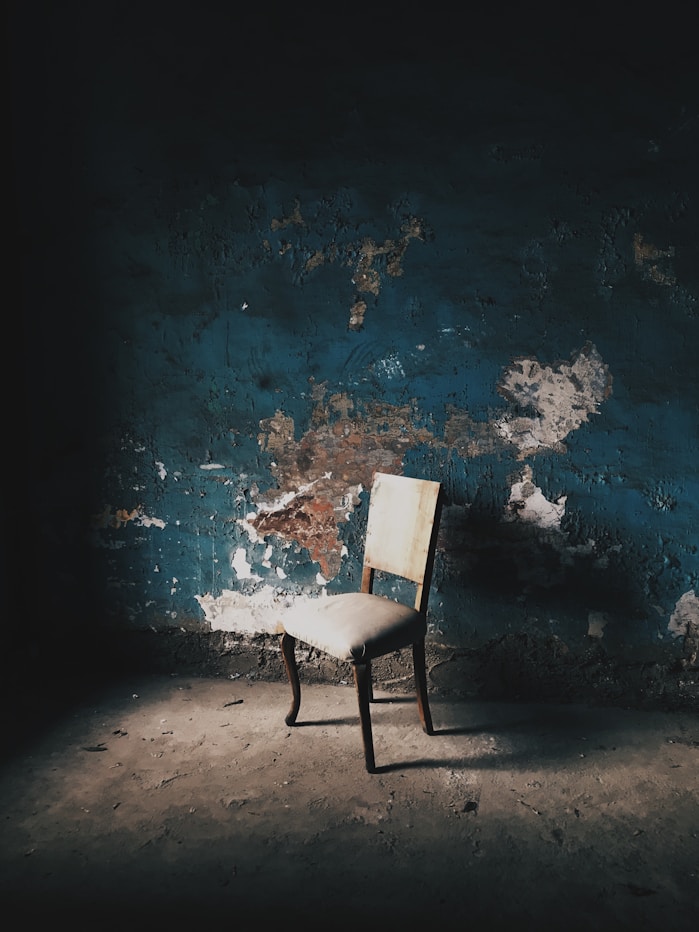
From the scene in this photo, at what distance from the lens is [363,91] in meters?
2.77

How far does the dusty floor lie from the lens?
1.81 meters

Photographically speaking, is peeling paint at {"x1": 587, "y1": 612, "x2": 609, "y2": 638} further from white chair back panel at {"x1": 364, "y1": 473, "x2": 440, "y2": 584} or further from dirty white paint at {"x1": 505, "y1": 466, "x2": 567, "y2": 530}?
white chair back panel at {"x1": 364, "y1": 473, "x2": 440, "y2": 584}

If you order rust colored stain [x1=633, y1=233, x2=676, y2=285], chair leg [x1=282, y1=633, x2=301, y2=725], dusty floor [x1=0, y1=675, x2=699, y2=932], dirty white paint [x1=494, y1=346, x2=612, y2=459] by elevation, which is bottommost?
dusty floor [x1=0, y1=675, x2=699, y2=932]

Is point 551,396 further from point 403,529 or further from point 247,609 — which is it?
point 247,609

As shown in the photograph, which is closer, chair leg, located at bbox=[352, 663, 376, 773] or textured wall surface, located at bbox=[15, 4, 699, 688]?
chair leg, located at bbox=[352, 663, 376, 773]

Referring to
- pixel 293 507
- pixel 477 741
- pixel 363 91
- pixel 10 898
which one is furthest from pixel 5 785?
pixel 363 91

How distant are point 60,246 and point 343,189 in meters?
1.24

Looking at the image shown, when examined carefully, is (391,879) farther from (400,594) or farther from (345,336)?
(345,336)

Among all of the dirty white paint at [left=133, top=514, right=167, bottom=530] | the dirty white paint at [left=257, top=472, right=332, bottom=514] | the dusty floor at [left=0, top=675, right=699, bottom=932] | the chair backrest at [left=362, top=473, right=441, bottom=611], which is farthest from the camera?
the dirty white paint at [left=133, top=514, right=167, bottom=530]

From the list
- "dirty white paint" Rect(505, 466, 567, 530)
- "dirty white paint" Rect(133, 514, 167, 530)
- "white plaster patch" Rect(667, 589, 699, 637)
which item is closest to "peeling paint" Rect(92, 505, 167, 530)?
"dirty white paint" Rect(133, 514, 167, 530)

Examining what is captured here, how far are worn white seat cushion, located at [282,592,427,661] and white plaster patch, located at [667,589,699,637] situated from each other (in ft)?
3.33

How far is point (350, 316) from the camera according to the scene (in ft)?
9.48

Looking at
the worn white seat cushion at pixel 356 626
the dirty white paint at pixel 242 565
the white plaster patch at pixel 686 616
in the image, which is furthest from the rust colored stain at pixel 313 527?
the white plaster patch at pixel 686 616

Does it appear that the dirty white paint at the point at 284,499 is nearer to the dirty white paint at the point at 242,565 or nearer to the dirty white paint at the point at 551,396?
the dirty white paint at the point at 242,565
